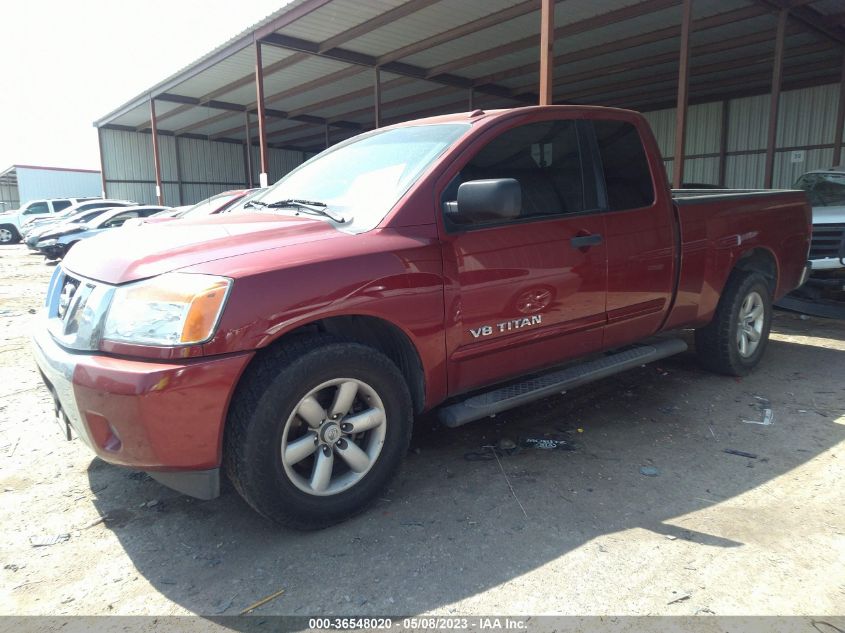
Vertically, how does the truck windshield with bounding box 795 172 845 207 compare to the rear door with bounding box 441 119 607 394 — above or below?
above

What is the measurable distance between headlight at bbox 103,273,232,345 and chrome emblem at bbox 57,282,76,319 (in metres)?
0.55

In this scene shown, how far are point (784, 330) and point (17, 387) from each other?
7515 mm

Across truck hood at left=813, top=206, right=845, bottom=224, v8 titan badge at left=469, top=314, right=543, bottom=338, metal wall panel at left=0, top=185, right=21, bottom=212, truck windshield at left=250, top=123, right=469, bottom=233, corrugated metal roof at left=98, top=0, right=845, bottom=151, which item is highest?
corrugated metal roof at left=98, top=0, right=845, bottom=151

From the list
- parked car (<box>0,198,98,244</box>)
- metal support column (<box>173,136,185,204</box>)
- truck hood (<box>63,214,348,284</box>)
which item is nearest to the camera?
truck hood (<box>63,214,348,284</box>)

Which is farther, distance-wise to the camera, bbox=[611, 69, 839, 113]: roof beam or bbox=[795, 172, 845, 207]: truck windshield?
bbox=[611, 69, 839, 113]: roof beam

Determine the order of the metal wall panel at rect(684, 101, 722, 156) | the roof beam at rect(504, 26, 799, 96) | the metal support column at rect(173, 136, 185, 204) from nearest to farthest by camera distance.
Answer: the roof beam at rect(504, 26, 799, 96), the metal wall panel at rect(684, 101, 722, 156), the metal support column at rect(173, 136, 185, 204)

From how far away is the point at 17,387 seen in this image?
4.86 meters

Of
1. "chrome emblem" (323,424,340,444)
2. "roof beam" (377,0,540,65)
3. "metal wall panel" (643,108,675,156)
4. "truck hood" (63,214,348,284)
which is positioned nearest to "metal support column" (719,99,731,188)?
"metal wall panel" (643,108,675,156)

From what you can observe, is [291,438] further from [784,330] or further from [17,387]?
[784,330]

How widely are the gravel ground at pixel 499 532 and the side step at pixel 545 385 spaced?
1.31ft

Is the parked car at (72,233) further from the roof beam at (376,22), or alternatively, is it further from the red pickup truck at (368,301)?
the red pickup truck at (368,301)

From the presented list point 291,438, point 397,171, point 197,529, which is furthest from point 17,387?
point 397,171

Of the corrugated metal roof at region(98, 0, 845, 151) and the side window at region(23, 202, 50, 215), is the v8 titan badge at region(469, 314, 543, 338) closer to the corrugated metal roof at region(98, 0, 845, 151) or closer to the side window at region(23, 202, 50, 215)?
the corrugated metal roof at region(98, 0, 845, 151)

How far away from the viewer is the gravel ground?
226 cm
